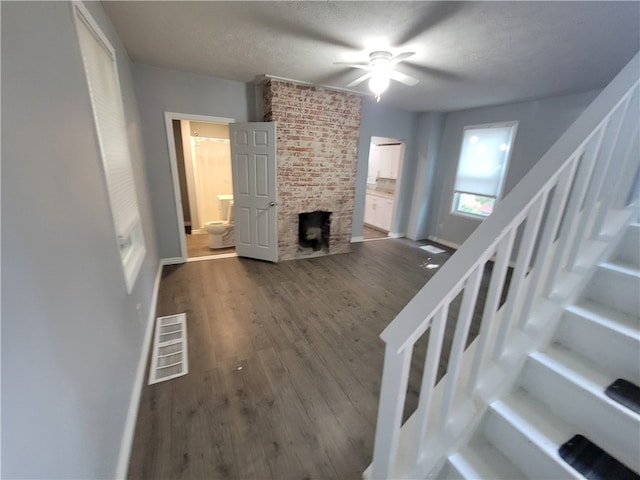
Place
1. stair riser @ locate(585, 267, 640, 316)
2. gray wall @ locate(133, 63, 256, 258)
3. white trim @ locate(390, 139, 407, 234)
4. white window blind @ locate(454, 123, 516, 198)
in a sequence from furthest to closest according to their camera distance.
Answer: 1. white trim @ locate(390, 139, 407, 234)
2. white window blind @ locate(454, 123, 516, 198)
3. gray wall @ locate(133, 63, 256, 258)
4. stair riser @ locate(585, 267, 640, 316)

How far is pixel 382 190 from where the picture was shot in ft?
21.7

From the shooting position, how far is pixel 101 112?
1.63 metres

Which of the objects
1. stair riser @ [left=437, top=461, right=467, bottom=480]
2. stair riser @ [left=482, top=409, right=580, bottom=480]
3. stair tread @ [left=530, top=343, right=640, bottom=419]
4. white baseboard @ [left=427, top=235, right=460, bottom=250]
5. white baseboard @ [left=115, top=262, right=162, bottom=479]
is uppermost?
stair tread @ [left=530, top=343, right=640, bottom=419]

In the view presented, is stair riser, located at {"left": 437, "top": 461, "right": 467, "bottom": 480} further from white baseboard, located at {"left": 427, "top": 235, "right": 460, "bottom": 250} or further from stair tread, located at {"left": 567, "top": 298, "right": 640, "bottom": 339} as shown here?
white baseboard, located at {"left": 427, "top": 235, "right": 460, "bottom": 250}

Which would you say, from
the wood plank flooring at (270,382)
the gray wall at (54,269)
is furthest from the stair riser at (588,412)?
the gray wall at (54,269)

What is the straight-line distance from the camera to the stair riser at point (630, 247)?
1213 millimetres

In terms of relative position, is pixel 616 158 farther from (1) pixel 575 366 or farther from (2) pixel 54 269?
(2) pixel 54 269

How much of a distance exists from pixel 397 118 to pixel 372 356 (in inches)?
179

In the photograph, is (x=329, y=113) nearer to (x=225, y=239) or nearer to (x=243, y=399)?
(x=225, y=239)

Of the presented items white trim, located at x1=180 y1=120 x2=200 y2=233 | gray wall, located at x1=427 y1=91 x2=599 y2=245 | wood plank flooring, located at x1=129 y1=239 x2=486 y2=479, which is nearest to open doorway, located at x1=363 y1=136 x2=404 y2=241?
gray wall, located at x1=427 y1=91 x2=599 y2=245

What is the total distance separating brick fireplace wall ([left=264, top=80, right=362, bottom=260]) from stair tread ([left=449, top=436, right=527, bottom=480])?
11.2 ft

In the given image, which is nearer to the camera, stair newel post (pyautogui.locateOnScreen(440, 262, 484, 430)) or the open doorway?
stair newel post (pyautogui.locateOnScreen(440, 262, 484, 430))

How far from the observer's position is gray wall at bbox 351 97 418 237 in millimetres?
4742

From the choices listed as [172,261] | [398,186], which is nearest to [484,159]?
[398,186]
